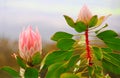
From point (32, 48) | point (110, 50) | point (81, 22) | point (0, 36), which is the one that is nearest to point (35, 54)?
point (32, 48)

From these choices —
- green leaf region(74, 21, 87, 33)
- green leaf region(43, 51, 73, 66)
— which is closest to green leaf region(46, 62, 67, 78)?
green leaf region(43, 51, 73, 66)

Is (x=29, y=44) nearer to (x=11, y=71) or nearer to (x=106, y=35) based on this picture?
(x=11, y=71)

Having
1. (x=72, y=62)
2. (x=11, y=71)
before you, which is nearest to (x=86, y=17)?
(x=72, y=62)

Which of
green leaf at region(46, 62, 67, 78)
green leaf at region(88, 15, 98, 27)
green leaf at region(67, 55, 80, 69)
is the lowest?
green leaf at region(46, 62, 67, 78)

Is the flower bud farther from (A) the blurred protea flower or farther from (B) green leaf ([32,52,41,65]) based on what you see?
(B) green leaf ([32,52,41,65])

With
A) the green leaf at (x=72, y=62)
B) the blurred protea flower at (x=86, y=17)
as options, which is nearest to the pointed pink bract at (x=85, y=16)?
the blurred protea flower at (x=86, y=17)

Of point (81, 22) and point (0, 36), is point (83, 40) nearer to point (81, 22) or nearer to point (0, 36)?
point (81, 22)
